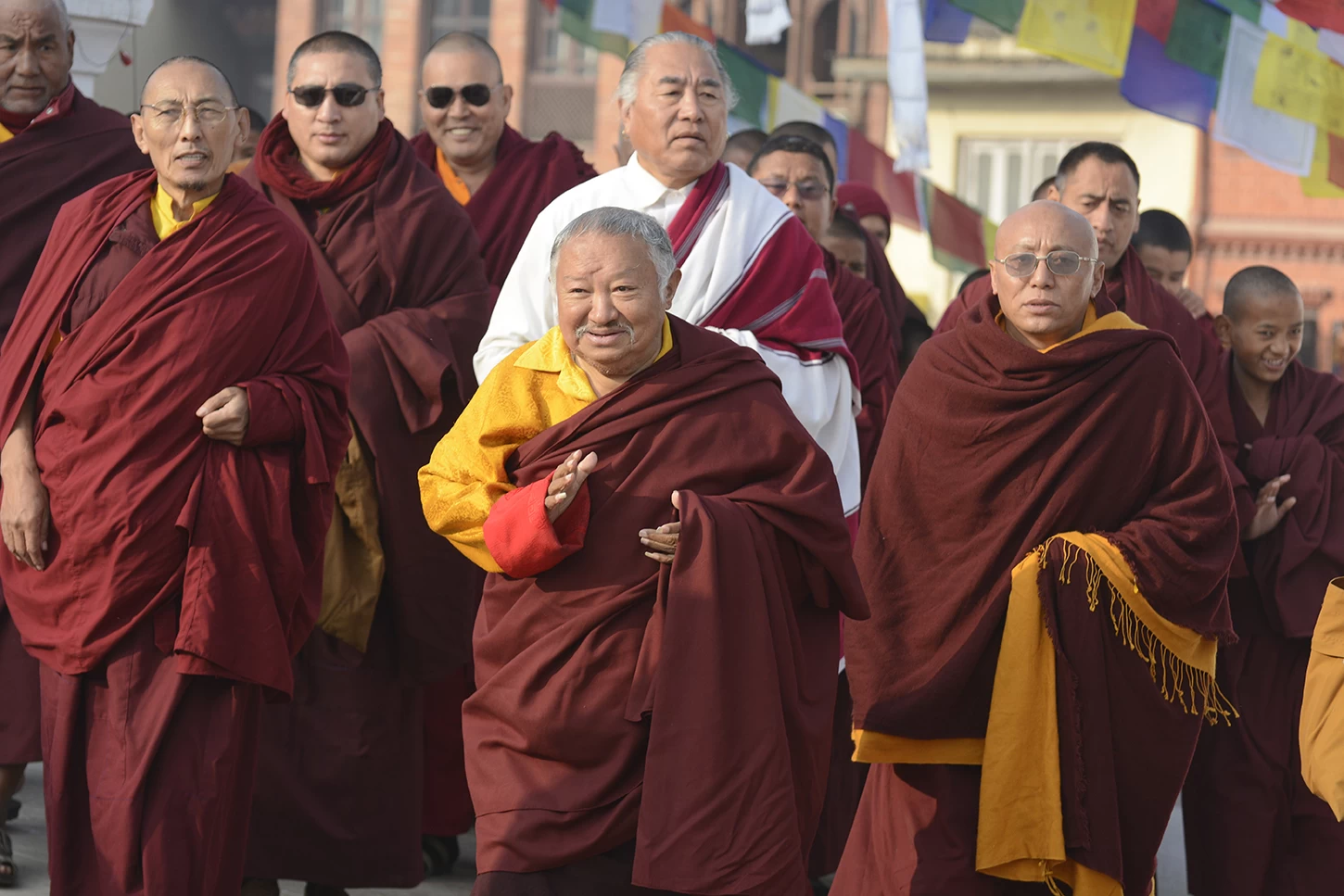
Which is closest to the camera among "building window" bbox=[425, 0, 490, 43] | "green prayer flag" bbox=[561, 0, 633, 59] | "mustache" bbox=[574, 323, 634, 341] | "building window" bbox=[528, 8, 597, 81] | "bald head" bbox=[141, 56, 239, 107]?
"mustache" bbox=[574, 323, 634, 341]

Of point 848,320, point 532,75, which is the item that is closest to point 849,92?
point 532,75

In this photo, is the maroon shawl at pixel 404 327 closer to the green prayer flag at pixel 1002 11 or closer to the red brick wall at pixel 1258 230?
the green prayer flag at pixel 1002 11

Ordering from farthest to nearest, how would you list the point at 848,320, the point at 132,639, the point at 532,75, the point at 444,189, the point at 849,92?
the point at 532,75
the point at 849,92
the point at 848,320
the point at 444,189
the point at 132,639

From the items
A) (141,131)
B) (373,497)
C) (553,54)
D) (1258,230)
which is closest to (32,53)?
(141,131)

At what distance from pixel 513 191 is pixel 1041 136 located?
76.0 feet

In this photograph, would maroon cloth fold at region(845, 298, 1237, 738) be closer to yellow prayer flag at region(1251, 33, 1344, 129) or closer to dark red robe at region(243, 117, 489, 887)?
dark red robe at region(243, 117, 489, 887)

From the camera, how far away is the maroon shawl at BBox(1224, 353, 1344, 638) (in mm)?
5656

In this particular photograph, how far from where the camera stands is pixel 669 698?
3.71m

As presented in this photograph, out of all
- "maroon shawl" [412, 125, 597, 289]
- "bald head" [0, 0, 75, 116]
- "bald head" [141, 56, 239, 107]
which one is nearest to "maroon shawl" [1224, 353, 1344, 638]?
"maroon shawl" [412, 125, 597, 289]

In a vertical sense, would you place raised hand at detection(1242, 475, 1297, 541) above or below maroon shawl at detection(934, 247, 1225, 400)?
below

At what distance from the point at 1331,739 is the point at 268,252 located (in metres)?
2.55

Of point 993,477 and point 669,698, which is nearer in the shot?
point 669,698

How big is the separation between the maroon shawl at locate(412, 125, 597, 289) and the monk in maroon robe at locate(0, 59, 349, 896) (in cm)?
158

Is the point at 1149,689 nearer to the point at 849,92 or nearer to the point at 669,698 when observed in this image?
the point at 669,698
